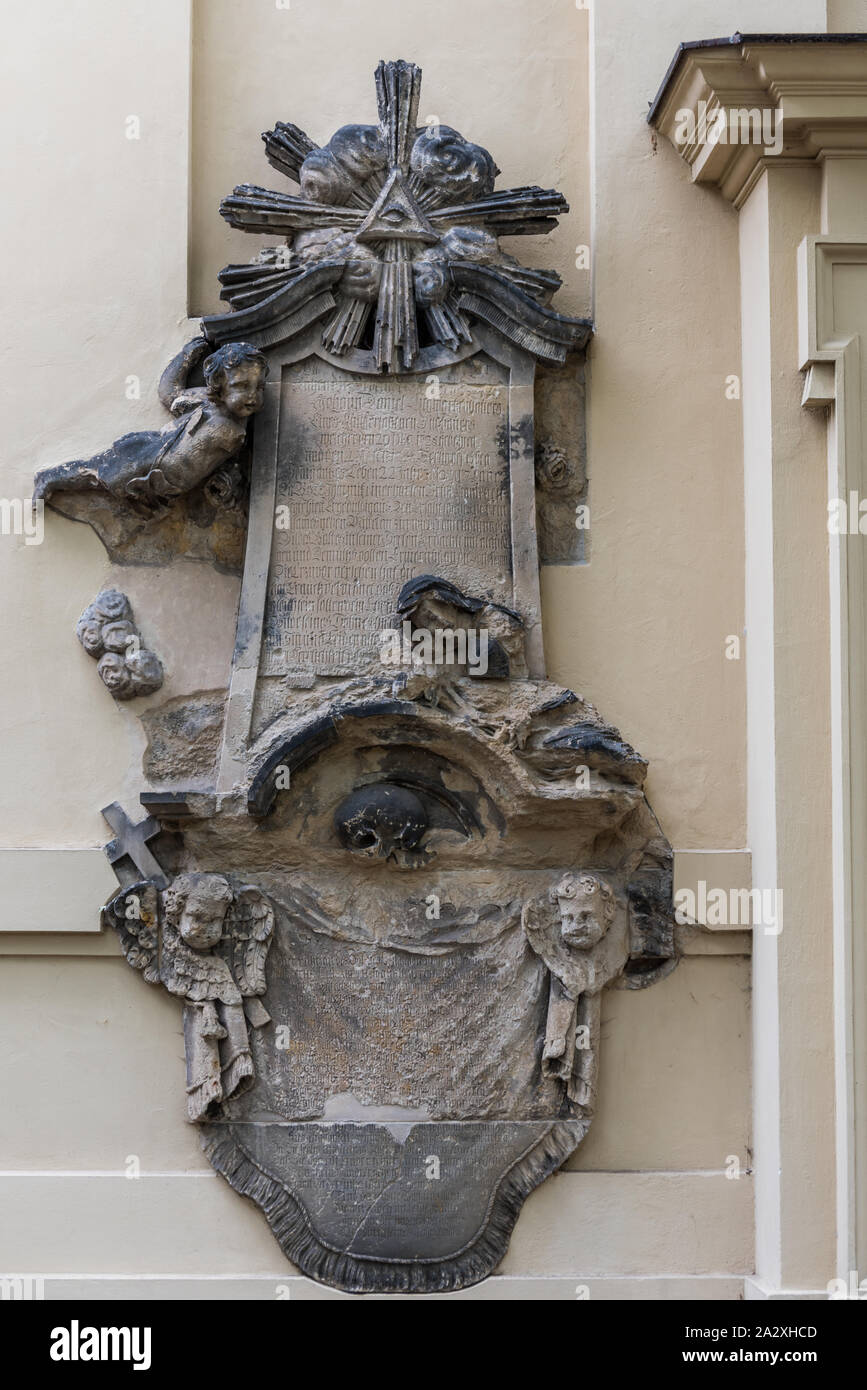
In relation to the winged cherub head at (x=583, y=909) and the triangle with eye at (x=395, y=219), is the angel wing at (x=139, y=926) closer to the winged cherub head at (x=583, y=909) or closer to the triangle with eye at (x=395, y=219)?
the winged cherub head at (x=583, y=909)

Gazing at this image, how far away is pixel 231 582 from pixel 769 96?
2442mm

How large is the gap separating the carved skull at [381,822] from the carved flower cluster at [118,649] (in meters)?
0.81

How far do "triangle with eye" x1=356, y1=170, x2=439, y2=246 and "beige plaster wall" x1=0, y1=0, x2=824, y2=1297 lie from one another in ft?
1.51

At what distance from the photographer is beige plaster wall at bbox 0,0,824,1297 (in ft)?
19.3

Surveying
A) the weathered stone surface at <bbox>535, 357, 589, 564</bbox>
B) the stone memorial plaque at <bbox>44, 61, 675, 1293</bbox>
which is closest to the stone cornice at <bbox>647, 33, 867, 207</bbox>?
the stone memorial plaque at <bbox>44, 61, 675, 1293</bbox>

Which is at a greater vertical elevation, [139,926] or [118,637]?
[118,637]

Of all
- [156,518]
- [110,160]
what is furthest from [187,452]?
[110,160]

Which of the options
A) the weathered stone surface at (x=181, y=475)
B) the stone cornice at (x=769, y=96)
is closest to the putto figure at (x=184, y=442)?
the weathered stone surface at (x=181, y=475)

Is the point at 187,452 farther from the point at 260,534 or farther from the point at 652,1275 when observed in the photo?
the point at 652,1275

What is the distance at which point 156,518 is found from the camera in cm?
609

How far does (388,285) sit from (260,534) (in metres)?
0.98

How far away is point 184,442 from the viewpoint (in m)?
5.91

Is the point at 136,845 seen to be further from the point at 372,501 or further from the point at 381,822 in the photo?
the point at 372,501

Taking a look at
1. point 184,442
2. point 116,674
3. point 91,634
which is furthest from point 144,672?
point 184,442
